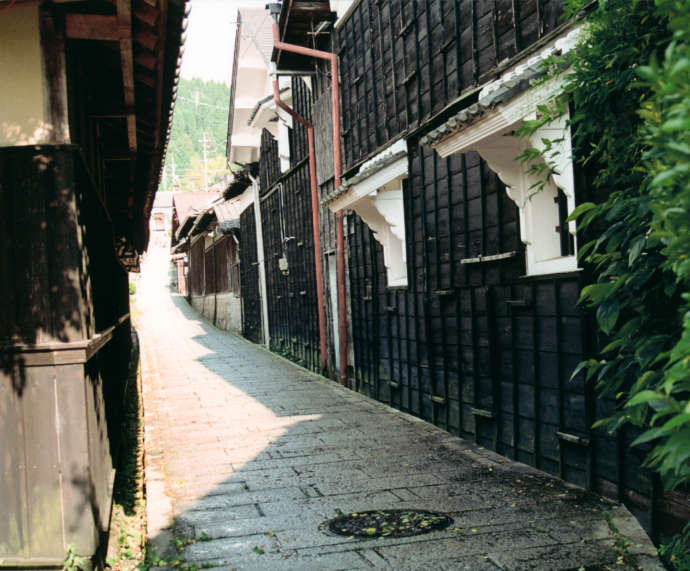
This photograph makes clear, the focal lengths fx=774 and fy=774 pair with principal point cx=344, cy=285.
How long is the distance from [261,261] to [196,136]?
4020 inches

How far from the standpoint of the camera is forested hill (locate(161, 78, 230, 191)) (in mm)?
100750

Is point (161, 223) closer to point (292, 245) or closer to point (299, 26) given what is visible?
point (292, 245)

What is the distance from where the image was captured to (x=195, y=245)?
41.4 metres

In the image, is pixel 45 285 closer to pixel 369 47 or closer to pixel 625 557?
pixel 625 557

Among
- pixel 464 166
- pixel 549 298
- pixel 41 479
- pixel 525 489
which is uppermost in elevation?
pixel 464 166

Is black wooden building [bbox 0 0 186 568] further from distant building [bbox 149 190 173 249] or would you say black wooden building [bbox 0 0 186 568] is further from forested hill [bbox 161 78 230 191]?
forested hill [bbox 161 78 230 191]

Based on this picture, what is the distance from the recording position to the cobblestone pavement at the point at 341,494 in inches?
201

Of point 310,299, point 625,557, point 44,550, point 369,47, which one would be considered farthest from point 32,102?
point 310,299

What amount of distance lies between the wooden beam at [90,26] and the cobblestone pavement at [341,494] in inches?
139

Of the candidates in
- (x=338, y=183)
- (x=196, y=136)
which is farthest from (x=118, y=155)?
(x=196, y=136)

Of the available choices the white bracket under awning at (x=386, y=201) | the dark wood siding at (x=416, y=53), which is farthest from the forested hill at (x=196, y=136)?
the white bracket under awning at (x=386, y=201)

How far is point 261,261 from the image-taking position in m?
23.3

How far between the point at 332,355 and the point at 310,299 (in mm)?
2240

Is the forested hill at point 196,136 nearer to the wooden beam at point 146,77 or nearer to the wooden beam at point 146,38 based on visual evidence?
the wooden beam at point 146,77
